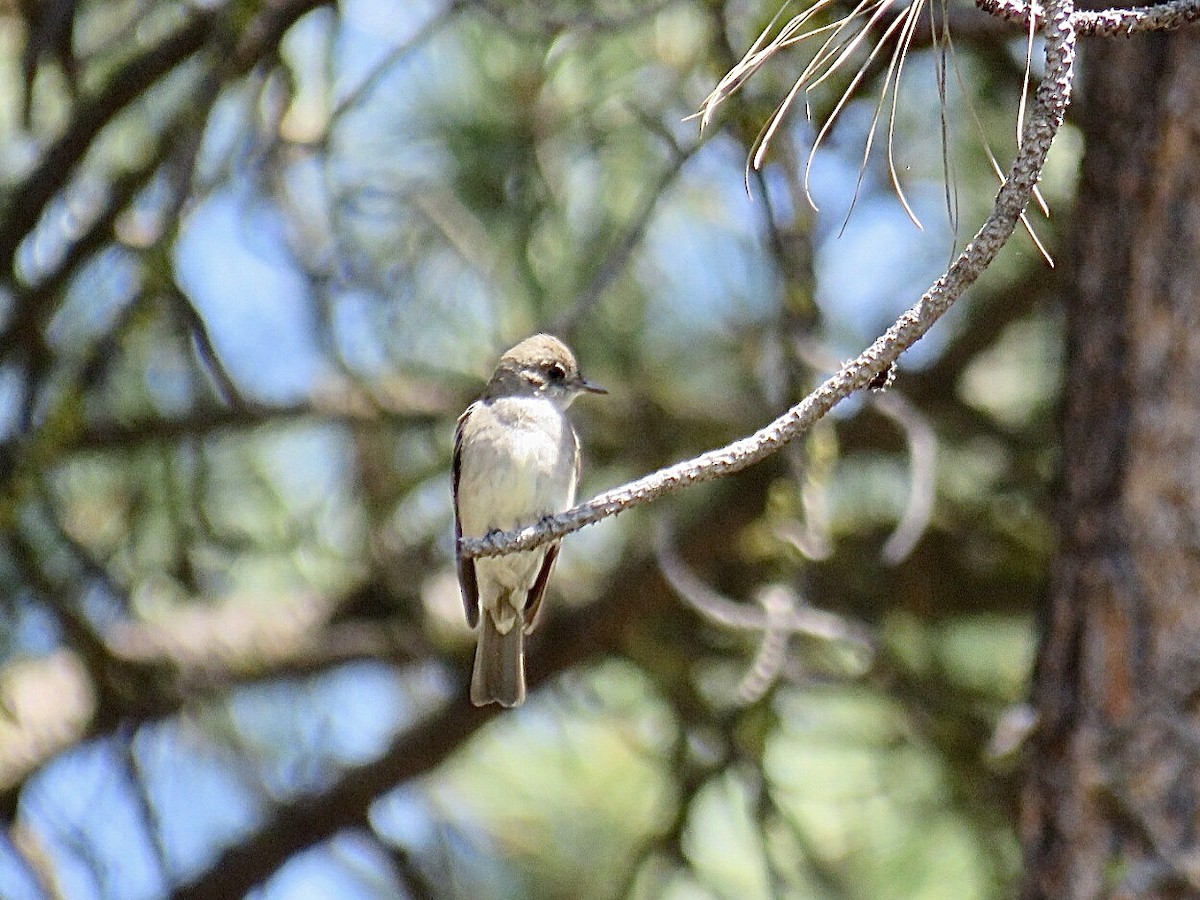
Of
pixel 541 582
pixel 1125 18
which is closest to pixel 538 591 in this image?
pixel 541 582

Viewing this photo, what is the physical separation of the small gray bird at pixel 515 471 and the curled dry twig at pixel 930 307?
1.45 m

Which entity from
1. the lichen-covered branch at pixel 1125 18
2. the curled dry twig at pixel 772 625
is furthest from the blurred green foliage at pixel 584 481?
the lichen-covered branch at pixel 1125 18

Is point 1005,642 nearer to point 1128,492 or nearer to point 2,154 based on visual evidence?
point 1128,492

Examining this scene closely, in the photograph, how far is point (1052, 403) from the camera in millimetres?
4195

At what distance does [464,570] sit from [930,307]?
198 cm

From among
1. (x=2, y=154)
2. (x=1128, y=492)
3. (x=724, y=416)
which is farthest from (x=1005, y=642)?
(x=2, y=154)

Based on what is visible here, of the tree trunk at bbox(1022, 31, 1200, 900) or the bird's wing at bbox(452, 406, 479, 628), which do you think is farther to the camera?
the bird's wing at bbox(452, 406, 479, 628)

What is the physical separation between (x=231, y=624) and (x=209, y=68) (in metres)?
1.41

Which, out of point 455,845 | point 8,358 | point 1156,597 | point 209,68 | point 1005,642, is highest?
point 209,68

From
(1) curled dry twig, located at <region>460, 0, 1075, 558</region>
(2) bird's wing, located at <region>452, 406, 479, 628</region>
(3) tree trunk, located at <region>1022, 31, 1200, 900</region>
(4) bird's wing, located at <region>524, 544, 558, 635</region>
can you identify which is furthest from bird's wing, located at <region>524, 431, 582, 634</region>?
(1) curled dry twig, located at <region>460, 0, 1075, 558</region>

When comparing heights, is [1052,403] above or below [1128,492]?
below

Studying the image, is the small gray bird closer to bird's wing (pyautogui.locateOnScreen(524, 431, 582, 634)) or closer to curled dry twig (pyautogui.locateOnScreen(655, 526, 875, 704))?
bird's wing (pyautogui.locateOnScreen(524, 431, 582, 634))

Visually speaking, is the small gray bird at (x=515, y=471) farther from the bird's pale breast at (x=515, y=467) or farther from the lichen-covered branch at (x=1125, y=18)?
the lichen-covered branch at (x=1125, y=18)

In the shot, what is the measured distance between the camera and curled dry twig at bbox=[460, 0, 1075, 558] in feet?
5.25
